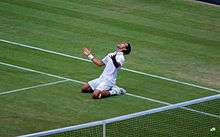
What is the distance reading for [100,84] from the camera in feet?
64.6

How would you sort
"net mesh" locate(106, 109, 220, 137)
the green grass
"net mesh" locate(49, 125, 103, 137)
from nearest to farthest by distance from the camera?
1. "net mesh" locate(49, 125, 103, 137)
2. "net mesh" locate(106, 109, 220, 137)
3. the green grass

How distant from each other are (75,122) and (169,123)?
6.61ft

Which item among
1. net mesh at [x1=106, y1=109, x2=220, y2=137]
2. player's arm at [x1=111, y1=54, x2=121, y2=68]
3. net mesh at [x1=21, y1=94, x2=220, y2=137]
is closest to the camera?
net mesh at [x1=21, y1=94, x2=220, y2=137]

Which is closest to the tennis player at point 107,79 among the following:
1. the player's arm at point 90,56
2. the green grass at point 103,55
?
the player's arm at point 90,56

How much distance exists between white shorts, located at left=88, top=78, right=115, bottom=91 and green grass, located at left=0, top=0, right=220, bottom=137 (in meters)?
0.26

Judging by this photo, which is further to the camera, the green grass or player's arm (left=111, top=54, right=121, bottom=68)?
player's arm (left=111, top=54, right=121, bottom=68)

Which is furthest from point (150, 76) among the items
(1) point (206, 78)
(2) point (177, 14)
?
(2) point (177, 14)

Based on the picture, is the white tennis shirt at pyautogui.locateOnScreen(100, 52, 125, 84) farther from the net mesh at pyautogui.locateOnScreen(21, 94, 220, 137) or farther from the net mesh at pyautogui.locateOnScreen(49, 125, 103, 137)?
the net mesh at pyautogui.locateOnScreen(49, 125, 103, 137)

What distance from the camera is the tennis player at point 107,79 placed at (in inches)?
773

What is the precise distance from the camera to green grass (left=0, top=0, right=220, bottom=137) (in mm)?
18141

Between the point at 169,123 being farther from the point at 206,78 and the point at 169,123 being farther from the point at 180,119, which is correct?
the point at 206,78

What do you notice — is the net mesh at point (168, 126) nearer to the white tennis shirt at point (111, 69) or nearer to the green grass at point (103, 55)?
the green grass at point (103, 55)

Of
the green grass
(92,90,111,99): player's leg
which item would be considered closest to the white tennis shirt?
(92,90,111,99): player's leg

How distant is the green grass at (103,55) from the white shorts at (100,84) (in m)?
0.26
